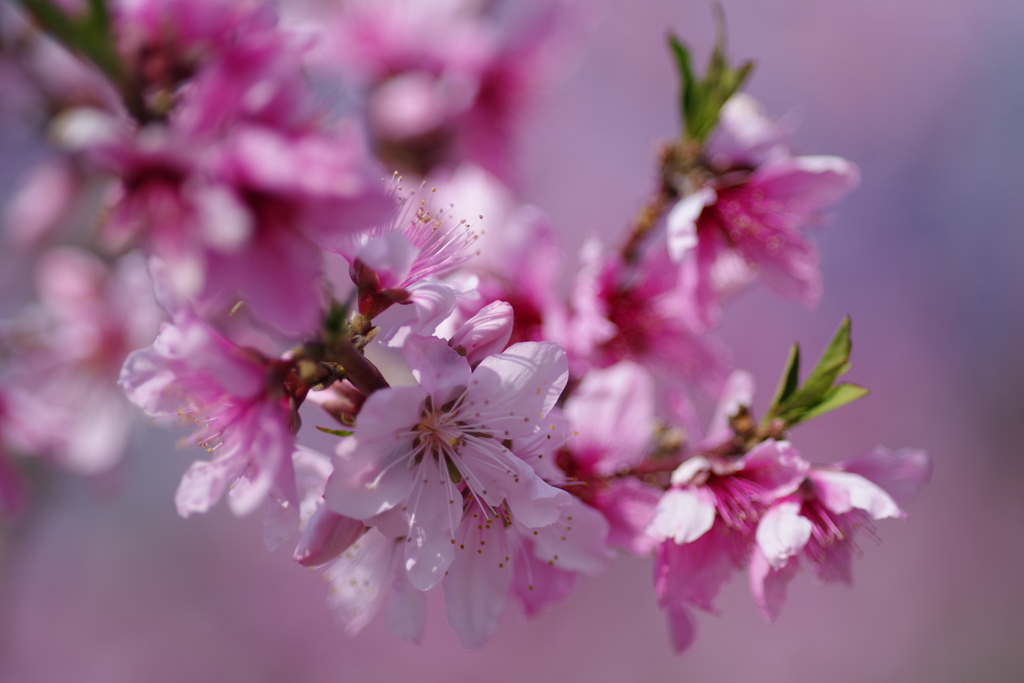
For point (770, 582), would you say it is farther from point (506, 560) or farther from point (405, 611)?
point (405, 611)

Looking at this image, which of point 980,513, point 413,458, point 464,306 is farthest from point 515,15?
point 980,513

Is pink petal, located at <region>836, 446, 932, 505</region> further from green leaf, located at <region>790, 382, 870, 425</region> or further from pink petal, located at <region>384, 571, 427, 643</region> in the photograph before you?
pink petal, located at <region>384, 571, 427, 643</region>

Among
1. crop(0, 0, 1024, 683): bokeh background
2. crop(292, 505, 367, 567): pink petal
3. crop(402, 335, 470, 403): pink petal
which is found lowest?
crop(0, 0, 1024, 683): bokeh background

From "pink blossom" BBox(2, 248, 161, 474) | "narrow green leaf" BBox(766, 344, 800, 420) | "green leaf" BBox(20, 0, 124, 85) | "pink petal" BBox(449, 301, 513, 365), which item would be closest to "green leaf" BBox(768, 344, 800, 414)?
"narrow green leaf" BBox(766, 344, 800, 420)

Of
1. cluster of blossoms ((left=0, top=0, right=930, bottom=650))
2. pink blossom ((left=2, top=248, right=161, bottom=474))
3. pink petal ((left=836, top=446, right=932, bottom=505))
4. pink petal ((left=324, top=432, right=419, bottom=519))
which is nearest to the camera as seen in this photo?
cluster of blossoms ((left=0, top=0, right=930, bottom=650))

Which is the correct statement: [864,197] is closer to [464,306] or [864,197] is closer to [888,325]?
[888,325]

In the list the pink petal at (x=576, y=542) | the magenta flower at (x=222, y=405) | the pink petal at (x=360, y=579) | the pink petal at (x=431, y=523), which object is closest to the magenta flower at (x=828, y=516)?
the pink petal at (x=576, y=542)

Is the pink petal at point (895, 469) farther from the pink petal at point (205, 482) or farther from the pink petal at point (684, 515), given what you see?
the pink petal at point (205, 482)

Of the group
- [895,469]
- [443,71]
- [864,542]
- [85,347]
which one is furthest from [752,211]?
[864,542]
